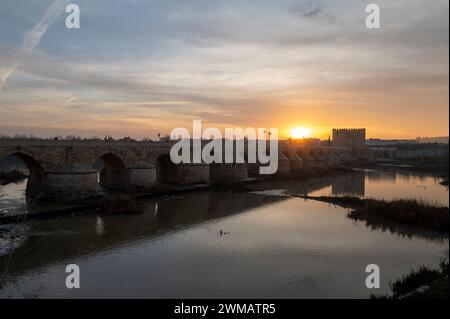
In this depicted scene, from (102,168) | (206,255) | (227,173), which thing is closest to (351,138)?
(227,173)

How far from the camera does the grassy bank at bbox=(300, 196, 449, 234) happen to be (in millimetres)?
10711

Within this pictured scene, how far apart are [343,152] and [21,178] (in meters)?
42.1

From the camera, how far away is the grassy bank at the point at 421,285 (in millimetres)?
5327

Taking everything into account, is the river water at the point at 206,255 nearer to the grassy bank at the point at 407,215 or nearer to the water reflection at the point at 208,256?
the water reflection at the point at 208,256

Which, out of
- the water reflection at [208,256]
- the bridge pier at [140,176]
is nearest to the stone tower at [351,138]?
the bridge pier at [140,176]

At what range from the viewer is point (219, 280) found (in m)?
7.12

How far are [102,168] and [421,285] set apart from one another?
60.0 feet

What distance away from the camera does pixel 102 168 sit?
21.7m

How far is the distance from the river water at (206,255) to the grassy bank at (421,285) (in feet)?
1.09

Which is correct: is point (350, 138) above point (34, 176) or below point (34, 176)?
above

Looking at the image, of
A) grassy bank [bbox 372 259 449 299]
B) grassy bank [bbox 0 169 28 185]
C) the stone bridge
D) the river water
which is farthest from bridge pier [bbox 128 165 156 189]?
grassy bank [bbox 372 259 449 299]

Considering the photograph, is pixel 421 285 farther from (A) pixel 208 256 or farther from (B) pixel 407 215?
(B) pixel 407 215
